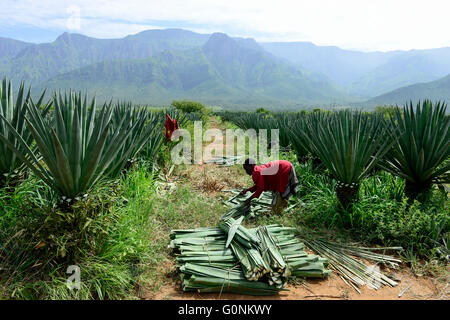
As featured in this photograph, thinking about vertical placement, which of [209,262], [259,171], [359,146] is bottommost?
[209,262]

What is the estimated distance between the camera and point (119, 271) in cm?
245

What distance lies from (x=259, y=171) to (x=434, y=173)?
2.26 m

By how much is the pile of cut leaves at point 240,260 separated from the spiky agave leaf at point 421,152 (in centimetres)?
191

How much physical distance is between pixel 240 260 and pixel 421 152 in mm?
2676

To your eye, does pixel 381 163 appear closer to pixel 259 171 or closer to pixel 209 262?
pixel 259 171

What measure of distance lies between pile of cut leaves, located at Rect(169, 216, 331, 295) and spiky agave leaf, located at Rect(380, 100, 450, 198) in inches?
75.1

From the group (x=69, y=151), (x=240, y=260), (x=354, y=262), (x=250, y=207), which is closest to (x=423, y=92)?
(x=250, y=207)

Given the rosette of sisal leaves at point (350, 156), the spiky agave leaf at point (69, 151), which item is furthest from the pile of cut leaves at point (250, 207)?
the spiky agave leaf at point (69, 151)

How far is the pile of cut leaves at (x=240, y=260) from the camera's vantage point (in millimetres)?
2457

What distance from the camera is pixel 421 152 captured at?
3516mm

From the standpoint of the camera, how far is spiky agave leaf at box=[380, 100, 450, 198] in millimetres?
3635

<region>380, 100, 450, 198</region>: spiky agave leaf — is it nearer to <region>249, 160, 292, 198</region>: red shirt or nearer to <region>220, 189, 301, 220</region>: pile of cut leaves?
<region>249, 160, 292, 198</region>: red shirt

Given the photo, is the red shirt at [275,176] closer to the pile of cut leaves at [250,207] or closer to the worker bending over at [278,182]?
the worker bending over at [278,182]

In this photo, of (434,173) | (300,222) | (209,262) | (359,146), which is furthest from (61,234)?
(434,173)
